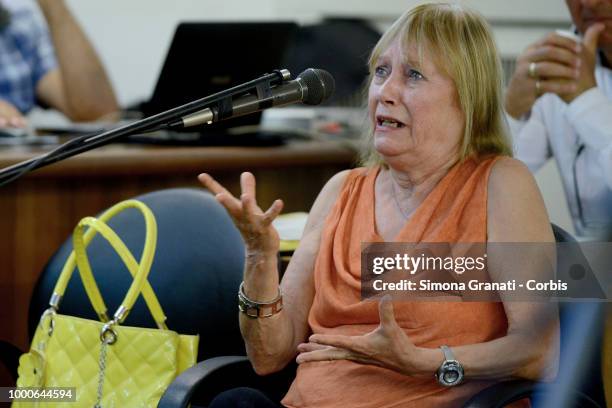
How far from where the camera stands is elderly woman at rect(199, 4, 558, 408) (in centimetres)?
144

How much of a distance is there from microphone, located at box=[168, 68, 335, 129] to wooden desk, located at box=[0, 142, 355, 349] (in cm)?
124

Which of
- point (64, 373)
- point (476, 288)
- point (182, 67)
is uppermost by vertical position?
point (182, 67)

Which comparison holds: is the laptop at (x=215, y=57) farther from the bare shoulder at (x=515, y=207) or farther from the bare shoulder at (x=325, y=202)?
the bare shoulder at (x=515, y=207)

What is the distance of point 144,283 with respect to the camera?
63.1 inches

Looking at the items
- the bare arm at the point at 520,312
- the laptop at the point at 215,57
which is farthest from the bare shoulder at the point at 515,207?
the laptop at the point at 215,57

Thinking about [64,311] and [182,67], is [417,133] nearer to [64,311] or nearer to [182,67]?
[64,311]

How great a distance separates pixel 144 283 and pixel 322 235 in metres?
0.30

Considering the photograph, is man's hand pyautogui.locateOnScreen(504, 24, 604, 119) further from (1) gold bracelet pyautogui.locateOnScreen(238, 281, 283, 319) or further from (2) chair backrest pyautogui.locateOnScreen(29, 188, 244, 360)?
(1) gold bracelet pyautogui.locateOnScreen(238, 281, 283, 319)

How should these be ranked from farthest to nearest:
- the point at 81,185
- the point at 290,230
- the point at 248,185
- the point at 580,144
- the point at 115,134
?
the point at 81,185
the point at 580,144
the point at 290,230
the point at 248,185
the point at 115,134

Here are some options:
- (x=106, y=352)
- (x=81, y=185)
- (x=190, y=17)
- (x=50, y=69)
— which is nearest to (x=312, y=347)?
(x=106, y=352)

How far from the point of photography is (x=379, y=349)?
55.7 inches

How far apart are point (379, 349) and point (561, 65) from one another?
0.93m

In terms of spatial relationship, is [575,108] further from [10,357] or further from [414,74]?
[10,357]

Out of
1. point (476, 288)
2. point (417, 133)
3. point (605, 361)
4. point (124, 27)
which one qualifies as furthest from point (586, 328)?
point (124, 27)
